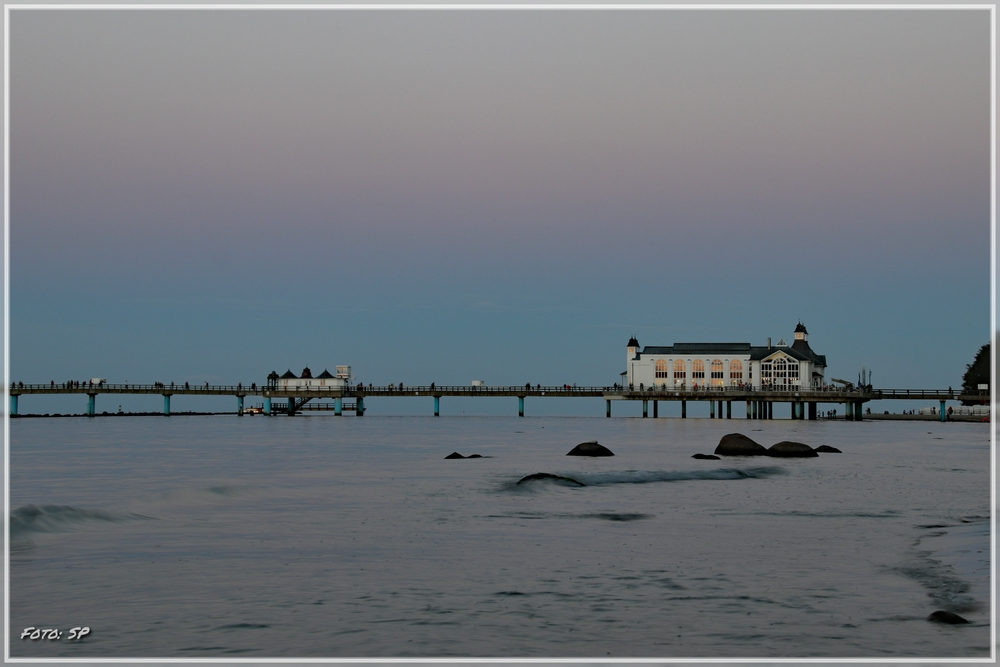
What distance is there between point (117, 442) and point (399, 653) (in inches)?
2152

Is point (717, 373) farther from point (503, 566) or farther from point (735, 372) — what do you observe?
point (503, 566)

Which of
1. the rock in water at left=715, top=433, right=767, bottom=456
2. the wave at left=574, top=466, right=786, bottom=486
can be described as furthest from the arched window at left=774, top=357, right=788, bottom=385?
the wave at left=574, top=466, right=786, bottom=486

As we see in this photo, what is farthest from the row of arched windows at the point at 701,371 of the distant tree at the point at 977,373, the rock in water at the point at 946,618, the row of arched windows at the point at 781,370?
the rock in water at the point at 946,618

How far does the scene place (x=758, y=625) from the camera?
39.3 feet

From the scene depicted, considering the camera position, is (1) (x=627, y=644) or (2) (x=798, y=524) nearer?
(1) (x=627, y=644)

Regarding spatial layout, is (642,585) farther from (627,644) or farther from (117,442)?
(117,442)

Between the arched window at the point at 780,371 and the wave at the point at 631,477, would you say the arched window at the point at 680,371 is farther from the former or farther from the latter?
the wave at the point at 631,477

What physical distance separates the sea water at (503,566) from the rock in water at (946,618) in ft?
0.90

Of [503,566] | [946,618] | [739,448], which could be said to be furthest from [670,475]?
[946,618]

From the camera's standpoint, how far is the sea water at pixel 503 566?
11484 millimetres

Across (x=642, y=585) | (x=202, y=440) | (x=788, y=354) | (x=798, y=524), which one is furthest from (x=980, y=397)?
(x=642, y=585)

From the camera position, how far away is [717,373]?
124938 millimetres

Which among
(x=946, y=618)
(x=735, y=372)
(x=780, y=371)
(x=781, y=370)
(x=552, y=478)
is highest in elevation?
(x=781, y=370)

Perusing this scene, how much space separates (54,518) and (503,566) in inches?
459
